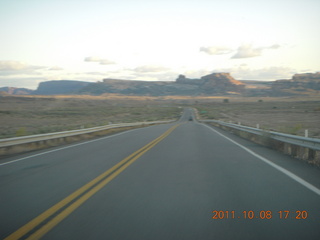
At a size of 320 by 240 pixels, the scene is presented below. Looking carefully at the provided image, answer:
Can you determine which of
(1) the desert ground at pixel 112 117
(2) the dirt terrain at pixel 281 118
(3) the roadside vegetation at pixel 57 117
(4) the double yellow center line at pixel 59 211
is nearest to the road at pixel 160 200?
(4) the double yellow center line at pixel 59 211

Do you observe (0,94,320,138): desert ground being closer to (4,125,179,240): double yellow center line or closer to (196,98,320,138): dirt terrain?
(196,98,320,138): dirt terrain

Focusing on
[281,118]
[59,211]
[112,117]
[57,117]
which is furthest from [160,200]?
[112,117]

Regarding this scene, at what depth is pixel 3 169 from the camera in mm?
10312

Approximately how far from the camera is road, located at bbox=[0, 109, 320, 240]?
4.86m

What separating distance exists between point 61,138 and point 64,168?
32.9 feet

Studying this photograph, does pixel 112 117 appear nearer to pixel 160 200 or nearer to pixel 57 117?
pixel 57 117

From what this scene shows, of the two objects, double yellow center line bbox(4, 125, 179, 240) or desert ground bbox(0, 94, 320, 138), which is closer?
double yellow center line bbox(4, 125, 179, 240)

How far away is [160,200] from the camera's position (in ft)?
21.2
